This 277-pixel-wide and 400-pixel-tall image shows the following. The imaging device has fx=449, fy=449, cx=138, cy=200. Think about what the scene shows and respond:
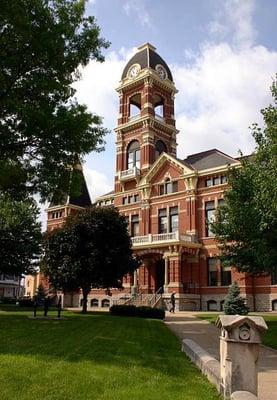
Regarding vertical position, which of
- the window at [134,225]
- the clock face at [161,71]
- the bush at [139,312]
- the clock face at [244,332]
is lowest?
the bush at [139,312]

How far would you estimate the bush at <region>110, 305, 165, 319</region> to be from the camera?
29391mm

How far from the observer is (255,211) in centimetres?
2008

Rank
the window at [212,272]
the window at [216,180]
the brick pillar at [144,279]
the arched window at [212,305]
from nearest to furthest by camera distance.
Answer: the arched window at [212,305] → the window at [212,272] → the window at [216,180] → the brick pillar at [144,279]

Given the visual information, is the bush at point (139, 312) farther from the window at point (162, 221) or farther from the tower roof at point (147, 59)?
the tower roof at point (147, 59)

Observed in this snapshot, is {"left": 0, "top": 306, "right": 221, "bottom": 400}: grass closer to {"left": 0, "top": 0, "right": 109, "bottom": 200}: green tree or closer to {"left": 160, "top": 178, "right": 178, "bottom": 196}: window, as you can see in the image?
{"left": 0, "top": 0, "right": 109, "bottom": 200}: green tree

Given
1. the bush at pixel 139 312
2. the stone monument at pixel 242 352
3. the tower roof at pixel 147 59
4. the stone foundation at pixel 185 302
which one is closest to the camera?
the stone monument at pixel 242 352

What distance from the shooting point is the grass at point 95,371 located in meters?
7.71

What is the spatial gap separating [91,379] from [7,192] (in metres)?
13.7

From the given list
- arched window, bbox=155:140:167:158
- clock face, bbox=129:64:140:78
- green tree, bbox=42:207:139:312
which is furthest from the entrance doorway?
clock face, bbox=129:64:140:78

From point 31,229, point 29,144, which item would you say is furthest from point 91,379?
point 31,229

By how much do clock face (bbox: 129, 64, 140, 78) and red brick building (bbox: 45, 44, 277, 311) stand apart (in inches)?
3.4

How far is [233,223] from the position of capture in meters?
22.6

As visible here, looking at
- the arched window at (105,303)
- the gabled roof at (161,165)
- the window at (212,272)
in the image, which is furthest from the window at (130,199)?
the window at (212,272)

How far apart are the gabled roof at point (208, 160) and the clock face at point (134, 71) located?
13192 mm
